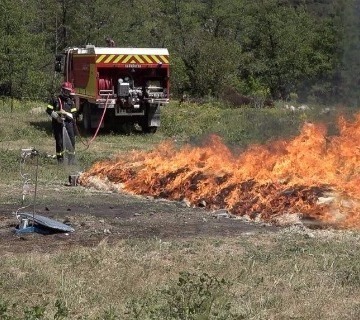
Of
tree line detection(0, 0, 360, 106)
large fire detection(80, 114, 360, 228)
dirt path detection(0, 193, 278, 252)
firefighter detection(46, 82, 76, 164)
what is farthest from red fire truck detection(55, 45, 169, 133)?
dirt path detection(0, 193, 278, 252)

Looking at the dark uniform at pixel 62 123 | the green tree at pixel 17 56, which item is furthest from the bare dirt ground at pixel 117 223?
the green tree at pixel 17 56

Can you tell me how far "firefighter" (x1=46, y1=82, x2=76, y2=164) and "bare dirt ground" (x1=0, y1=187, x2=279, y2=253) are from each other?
4.01 meters

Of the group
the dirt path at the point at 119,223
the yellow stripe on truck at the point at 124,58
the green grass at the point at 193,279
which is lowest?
the dirt path at the point at 119,223

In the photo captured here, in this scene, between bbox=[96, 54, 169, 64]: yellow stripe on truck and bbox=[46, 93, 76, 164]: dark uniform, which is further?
bbox=[96, 54, 169, 64]: yellow stripe on truck

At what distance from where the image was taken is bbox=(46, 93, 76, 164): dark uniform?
14.7 meters

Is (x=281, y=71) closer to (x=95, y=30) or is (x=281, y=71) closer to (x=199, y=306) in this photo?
(x=95, y=30)

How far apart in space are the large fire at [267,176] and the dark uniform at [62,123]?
1.78 m

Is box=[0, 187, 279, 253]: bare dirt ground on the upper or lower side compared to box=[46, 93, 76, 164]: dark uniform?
lower

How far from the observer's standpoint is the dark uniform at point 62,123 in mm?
14711

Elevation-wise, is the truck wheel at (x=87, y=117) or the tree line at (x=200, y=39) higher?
the tree line at (x=200, y=39)

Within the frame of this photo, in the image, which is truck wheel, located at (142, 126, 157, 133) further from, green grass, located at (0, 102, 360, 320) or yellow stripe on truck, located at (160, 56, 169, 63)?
green grass, located at (0, 102, 360, 320)

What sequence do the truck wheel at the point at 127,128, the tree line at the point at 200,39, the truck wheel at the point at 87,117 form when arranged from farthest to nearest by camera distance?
the tree line at the point at 200,39 < the truck wheel at the point at 127,128 < the truck wheel at the point at 87,117

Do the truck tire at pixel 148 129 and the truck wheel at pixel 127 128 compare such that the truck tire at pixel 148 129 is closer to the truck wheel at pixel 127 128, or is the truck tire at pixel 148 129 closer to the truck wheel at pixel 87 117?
the truck wheel at pixel 127 128

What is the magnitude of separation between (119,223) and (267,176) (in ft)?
9.36
